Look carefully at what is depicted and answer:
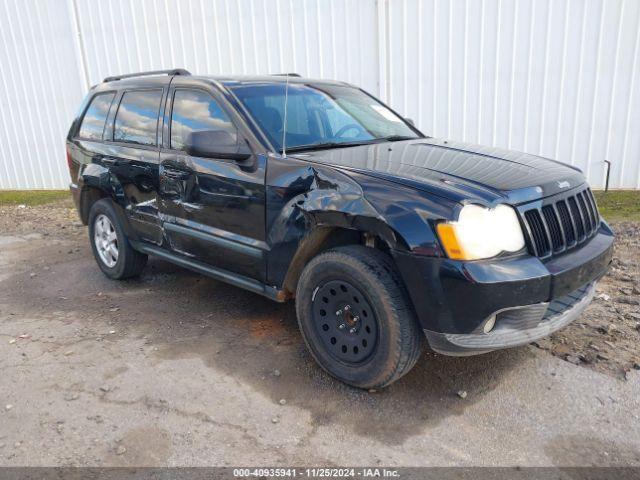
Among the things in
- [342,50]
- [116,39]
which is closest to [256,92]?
[342,50]

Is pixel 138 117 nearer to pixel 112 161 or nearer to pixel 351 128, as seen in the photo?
pixel 112 161

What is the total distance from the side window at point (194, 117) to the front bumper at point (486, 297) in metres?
1.65

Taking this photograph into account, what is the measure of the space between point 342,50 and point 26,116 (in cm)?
667

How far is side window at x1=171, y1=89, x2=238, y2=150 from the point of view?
3707 millimetres

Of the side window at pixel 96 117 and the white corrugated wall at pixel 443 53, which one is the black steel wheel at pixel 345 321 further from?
the white corrugated wall at pixel 443 53

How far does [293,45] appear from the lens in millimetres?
8180

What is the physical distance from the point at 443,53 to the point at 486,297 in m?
5.79

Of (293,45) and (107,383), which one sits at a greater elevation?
(293,45)

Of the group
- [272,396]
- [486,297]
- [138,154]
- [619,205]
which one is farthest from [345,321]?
[619,205]

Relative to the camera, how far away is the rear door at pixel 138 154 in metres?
4.24

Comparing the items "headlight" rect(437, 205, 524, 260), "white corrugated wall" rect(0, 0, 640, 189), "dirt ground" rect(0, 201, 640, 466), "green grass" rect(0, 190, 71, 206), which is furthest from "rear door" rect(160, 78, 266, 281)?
"green grass" rect(0, 190, 71, 206)

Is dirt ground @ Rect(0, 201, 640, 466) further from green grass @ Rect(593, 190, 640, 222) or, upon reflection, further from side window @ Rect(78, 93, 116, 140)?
green grass @ Rect(593, 190, 640, 222)

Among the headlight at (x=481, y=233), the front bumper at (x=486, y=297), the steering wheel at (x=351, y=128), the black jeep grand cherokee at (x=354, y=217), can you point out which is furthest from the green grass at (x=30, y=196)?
the headlight at (x=481, y=233)

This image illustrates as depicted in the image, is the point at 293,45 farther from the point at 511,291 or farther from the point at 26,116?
the point at 511,291
